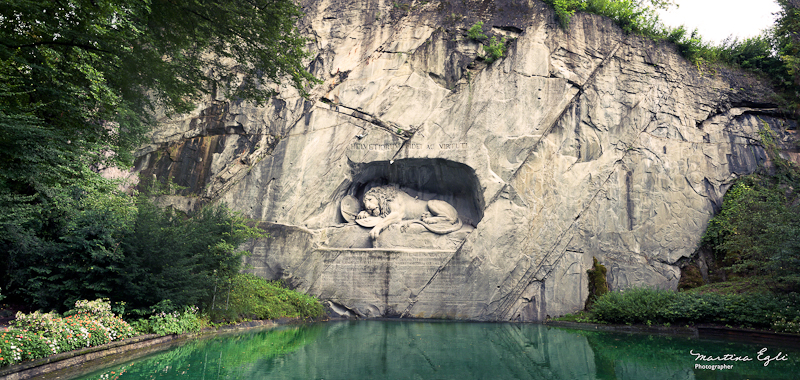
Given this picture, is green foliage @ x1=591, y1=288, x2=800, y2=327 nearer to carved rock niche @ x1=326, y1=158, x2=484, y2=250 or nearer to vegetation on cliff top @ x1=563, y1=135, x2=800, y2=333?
vegetation on cliff top @ x1=563, y1=135, x2=800, y2=333

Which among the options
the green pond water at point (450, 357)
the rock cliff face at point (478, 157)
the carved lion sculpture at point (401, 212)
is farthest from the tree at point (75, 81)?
the carved lion sculpture at point (401, 212)

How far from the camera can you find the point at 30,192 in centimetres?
747

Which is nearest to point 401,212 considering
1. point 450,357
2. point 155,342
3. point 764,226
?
point 450,357

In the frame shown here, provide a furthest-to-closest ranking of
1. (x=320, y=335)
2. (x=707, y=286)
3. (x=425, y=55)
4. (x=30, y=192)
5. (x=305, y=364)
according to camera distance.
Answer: (x=425, y=55), (x=707, y=286), (x=320, y=335), (x=30, y=192), (x=305, y=364)

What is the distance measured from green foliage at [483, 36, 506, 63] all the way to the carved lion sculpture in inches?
191

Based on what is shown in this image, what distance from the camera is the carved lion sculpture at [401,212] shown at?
12.5m

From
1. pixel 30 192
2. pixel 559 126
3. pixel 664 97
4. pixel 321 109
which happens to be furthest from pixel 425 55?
pixel 30 192

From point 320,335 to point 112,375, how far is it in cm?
398

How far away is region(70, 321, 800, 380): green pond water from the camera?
475 centimetres

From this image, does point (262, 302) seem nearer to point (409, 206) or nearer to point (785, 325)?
point (409, 206)

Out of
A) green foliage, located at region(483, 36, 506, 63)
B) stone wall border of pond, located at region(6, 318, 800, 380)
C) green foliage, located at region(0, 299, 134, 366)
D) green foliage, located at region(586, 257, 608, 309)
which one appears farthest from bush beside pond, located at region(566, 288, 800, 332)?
green foliage, located at region(0, 299, 134, 366)

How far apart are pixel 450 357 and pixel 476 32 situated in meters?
11.0

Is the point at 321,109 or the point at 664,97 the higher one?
the point at 664,97

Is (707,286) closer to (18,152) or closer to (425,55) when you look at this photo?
(425,55)
